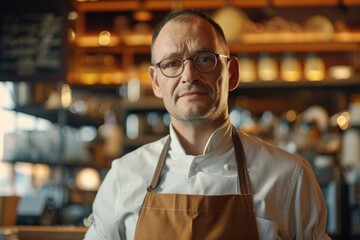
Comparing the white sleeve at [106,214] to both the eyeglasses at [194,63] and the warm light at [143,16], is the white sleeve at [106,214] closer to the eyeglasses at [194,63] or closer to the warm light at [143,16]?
the eyeglasses at [194,63]

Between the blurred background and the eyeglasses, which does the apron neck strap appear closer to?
the eyeglasses

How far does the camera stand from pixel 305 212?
1709mm

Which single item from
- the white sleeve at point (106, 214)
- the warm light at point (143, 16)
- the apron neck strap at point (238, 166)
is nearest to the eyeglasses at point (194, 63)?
the apron neck strap at point (238, 166)

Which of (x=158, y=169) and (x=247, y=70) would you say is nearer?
(x=158, y=169)

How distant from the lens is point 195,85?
1715mm

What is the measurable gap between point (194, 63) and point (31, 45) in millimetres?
2203

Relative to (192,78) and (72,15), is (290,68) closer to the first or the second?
(72,15)

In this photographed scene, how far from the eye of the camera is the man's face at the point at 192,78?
172 centimetres

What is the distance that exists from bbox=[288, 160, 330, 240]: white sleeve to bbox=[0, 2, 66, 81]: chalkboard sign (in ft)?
6.29

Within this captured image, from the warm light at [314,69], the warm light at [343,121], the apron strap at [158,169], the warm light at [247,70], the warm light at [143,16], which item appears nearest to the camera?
the apron strap at [158,169]

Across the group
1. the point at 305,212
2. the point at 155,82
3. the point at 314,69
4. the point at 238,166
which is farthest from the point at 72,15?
the point at 314,69

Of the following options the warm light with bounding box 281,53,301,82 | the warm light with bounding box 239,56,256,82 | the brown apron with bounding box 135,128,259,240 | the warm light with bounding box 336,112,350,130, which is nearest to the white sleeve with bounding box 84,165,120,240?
the brown apron with bounding box 135,128,259,240

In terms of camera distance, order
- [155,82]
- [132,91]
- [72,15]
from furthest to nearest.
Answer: [132,91], [72,15], [155,82]

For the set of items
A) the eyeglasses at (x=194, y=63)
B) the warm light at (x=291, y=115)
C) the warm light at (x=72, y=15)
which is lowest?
the warm light at (x=291, y=115)
